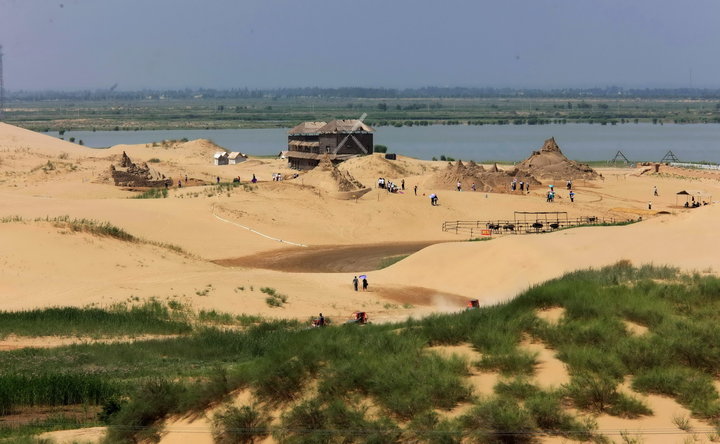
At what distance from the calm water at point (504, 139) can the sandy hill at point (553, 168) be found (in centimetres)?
2651

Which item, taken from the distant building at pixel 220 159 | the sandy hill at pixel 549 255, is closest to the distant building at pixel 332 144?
the distant building at pixel 220 159

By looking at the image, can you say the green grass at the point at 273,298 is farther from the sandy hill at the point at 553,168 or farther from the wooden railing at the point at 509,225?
the sandy hill at the point at 553,168

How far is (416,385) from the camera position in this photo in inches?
580

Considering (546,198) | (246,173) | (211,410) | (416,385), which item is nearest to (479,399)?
(416,385)

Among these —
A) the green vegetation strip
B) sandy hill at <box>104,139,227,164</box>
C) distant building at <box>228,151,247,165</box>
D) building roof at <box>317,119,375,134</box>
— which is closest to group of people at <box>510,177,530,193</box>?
building roof at <box>317,119,375,134</box>

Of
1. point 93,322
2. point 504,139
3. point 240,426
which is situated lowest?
point 504,139

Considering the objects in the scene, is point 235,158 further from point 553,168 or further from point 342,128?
point 553,168

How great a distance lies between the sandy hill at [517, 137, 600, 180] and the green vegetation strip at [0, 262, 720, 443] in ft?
165

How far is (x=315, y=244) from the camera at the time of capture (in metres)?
43.7

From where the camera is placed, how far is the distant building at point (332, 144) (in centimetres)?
7394

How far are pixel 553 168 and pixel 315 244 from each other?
30564mm

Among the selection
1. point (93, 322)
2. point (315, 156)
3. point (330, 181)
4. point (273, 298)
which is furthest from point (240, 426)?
point (315, 156)

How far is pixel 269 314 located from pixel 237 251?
42.3ft

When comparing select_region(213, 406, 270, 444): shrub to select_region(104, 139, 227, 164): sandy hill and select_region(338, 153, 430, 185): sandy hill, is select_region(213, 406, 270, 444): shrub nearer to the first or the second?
select_region(338, 153, 430, 185): sandy hill
